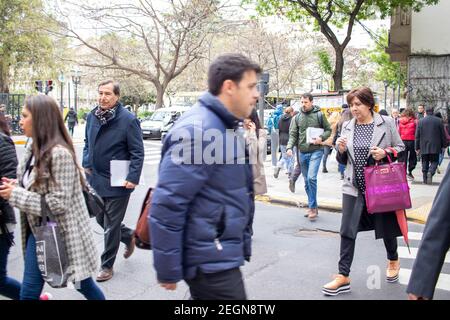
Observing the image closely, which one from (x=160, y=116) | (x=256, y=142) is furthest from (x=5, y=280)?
(x=160, y=116)

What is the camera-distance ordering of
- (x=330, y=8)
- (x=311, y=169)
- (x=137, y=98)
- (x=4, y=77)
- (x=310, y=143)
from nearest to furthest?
(x=310, y=143) < (x=311, y=169) < (x=330, y=8) < (x=4, y=77) < (x=137, y=98)

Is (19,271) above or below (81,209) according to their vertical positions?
below

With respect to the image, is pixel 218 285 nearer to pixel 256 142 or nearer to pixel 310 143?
pixel 256 142

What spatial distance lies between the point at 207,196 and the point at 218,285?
43cm

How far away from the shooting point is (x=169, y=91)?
50.7m

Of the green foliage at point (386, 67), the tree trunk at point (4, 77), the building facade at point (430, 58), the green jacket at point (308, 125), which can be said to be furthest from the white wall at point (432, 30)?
the tree trunk at point (4, 77)

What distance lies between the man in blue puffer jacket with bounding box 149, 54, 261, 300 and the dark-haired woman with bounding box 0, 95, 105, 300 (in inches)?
37.9

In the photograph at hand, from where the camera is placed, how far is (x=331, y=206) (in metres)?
8.98

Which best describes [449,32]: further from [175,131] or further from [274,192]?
[175,131]

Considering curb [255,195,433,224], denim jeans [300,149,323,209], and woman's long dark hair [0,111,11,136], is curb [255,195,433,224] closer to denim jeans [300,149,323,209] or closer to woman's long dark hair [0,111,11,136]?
denim jeans [300,149,323,209]

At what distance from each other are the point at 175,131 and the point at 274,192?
796 centimetres

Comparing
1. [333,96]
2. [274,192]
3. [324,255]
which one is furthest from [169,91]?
[324,255]

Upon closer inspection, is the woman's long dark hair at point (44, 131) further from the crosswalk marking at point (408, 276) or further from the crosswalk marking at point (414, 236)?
the crosswalk marking at point (414, 236)

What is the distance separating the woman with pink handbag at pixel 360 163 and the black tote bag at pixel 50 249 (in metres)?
2.43
